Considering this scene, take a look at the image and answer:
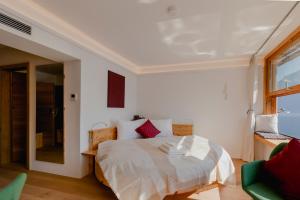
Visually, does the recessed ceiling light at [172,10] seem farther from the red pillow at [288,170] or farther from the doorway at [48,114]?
the doorway at [48,114]

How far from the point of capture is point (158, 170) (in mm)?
1929

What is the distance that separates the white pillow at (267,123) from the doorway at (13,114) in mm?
4843

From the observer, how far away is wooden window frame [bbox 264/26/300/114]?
262cm

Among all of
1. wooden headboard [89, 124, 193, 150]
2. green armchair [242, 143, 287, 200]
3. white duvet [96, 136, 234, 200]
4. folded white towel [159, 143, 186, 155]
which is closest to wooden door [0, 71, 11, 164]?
wooden headboard [89, 124, 193, 150]

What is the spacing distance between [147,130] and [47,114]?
9.12ft

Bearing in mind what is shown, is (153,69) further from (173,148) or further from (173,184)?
(173,184)

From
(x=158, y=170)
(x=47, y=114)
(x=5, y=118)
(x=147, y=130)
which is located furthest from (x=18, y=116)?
(x=158, y=170)

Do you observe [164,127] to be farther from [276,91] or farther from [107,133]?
[276,91]

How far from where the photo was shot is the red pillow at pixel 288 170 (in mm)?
1485

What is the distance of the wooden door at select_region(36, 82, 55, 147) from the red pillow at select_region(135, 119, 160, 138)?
2445 millimetres

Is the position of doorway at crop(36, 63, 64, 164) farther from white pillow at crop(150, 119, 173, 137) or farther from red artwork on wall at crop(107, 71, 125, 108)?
white pillow at crop(150, 119, 173, 137)

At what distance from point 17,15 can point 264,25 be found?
312 centimetres

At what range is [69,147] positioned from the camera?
112 inches

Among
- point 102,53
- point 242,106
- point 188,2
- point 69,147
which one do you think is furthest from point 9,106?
point 242,106
